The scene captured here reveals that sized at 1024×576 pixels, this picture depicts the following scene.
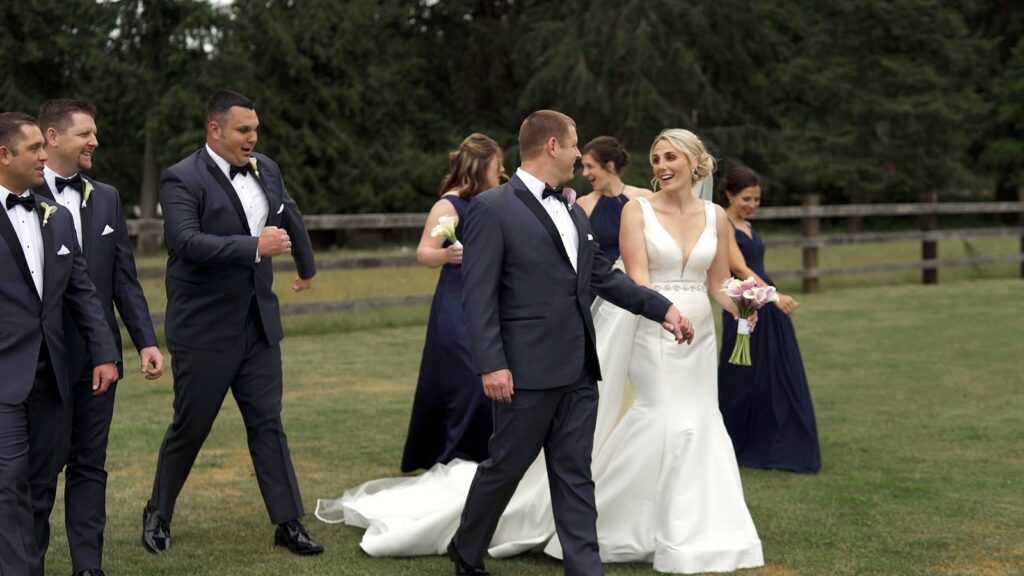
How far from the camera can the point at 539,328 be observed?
5.29 metres

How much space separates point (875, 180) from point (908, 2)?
567cm

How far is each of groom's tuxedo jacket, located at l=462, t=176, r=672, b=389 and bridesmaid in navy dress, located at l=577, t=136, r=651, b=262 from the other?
3082 mm

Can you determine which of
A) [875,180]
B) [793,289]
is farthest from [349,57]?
[793,289]

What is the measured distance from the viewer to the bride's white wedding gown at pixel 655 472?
19.3 feet

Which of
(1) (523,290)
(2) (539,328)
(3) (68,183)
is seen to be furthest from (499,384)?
(3) (68,183)

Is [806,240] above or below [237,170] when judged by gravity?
below

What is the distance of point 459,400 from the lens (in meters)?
7.80

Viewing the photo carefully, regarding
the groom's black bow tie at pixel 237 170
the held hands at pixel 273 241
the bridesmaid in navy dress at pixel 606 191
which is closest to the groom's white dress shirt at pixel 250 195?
the groom's black bow tie at pixel 237 170

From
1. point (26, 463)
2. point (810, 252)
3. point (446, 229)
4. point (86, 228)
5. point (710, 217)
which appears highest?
point (86, 228)

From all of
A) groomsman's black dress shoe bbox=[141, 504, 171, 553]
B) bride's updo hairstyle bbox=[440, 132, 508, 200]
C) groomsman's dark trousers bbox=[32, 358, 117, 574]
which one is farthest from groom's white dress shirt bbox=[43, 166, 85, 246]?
bride's updo hairstyle bbox=[440, 132, 508, 200]

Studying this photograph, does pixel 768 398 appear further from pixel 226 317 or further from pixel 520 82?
pixel 520 82

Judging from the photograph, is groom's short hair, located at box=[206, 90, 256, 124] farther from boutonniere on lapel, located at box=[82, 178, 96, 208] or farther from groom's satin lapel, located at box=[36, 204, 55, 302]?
groom's satin lapel, located at box=[36, 204, 55, 302]

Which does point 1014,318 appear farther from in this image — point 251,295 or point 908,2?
point 908,2

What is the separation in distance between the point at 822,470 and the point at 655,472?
2456 mm
